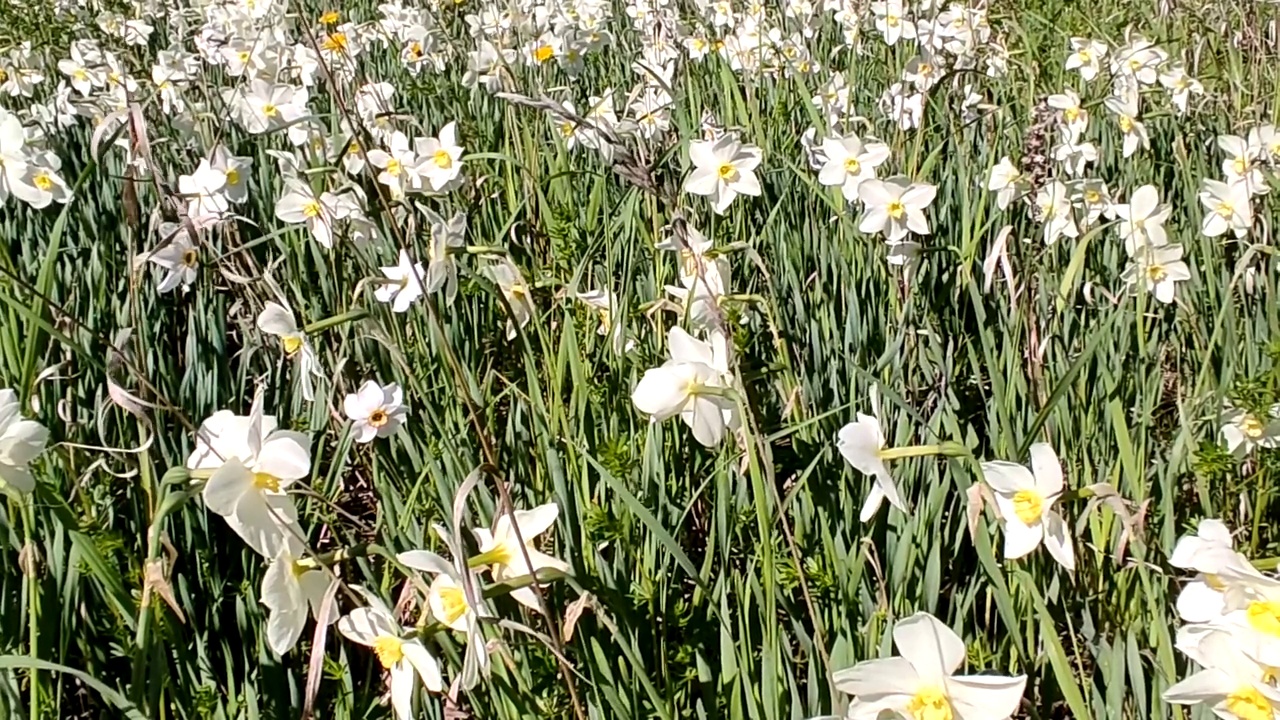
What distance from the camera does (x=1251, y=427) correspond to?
1.75 metres

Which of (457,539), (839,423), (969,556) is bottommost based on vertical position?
(969,556)

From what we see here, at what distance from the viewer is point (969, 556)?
1852 millimetres

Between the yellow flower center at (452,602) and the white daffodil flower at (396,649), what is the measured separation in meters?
0.04

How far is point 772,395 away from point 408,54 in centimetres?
257

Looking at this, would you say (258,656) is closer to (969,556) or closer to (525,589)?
(525,589)

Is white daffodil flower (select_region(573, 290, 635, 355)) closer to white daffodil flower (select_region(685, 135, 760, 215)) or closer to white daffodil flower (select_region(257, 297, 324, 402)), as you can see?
white daffodil flower (select_region(685, 135, 760, 215))

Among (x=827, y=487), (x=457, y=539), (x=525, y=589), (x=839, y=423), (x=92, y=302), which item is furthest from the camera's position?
(x=92, y=302)

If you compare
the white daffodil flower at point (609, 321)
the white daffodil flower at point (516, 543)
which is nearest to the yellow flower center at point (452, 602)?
the white daffodil flower at point (516, 543)

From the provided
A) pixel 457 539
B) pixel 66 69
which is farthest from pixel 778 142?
pixel 457 539

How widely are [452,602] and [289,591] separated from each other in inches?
6.4

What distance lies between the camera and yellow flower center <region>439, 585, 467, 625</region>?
113 centimetres

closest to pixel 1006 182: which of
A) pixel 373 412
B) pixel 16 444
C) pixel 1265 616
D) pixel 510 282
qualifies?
pixel 510 282

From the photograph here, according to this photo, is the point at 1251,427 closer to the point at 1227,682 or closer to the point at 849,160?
the point at 1227,682

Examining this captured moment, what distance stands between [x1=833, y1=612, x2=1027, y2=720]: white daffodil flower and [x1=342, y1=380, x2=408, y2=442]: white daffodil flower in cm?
91
